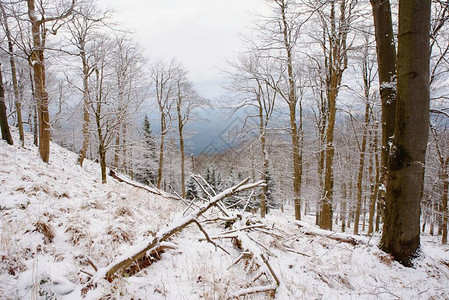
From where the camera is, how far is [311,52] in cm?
874

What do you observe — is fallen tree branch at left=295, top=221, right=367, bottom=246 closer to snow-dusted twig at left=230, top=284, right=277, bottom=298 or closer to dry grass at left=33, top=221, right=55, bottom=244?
snow-dusted twig at left=230, top=284, right=277, bottom=298

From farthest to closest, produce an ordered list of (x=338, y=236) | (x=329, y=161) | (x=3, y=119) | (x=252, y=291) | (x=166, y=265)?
(x=3, y=119) → (x=329, y=161) → (x=338, y=236) → (x=166, y=265) → (x=252, y=291)

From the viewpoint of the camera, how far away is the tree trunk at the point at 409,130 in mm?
2672

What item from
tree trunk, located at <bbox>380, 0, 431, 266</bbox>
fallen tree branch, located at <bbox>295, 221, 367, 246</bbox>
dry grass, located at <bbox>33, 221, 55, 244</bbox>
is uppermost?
tree trunk, located at <bbox>380, 0, 431, 266</bbox>

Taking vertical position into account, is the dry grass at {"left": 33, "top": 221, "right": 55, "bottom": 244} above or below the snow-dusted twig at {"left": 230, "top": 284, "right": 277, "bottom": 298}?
above

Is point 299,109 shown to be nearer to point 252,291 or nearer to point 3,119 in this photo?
point 252,291

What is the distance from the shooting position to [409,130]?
2738 mm

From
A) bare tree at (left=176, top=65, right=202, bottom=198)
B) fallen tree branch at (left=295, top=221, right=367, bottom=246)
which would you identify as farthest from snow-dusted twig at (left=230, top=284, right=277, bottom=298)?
bare tree at (left=176, top=65, right=202, bottom=198)

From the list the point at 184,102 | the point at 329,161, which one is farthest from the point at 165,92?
the point at 329,161

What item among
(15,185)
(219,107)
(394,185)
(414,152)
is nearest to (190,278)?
(394,185)

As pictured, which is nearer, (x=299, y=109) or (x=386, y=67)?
(x=386, y=67)

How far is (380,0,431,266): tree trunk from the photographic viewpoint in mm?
2672

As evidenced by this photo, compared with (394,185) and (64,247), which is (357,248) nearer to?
(394,185)

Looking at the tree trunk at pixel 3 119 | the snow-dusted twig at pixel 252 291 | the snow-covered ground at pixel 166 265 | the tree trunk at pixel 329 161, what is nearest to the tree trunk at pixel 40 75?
the tree trunk at pixel 3 119
